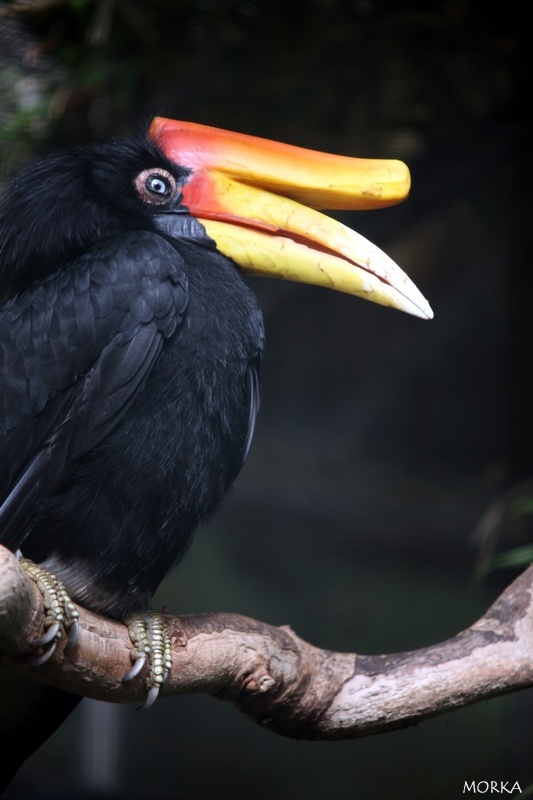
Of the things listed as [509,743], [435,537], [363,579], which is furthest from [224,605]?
[509,743]

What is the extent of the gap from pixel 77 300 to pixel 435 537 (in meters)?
1.97

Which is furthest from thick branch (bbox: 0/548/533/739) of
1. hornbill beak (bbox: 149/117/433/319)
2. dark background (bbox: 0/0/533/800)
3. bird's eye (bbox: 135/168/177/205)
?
dark background (bbox: 0/0/533/800)

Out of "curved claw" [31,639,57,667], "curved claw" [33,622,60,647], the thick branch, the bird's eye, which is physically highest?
the bird's eye

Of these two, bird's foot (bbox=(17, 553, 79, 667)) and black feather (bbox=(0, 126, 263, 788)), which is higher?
black feather (bbox=(0, 126, 263, 788))

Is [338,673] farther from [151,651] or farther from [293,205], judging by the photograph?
[293,205]

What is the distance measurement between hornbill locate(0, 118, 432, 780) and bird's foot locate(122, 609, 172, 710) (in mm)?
42

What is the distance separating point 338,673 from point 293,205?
65 centimetres

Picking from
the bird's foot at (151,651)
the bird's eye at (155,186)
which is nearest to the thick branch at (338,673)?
the bird's foot at (151,651)

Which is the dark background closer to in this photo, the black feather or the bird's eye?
the bird's eye

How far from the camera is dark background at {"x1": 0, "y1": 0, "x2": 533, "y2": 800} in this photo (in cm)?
212

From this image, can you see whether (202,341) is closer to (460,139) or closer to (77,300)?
(77,300)

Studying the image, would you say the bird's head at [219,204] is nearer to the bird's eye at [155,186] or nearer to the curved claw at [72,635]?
the bird's eye at [155,186]

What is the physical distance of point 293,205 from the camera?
4.06 feet

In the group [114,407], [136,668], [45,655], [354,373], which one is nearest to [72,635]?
[45,655]
